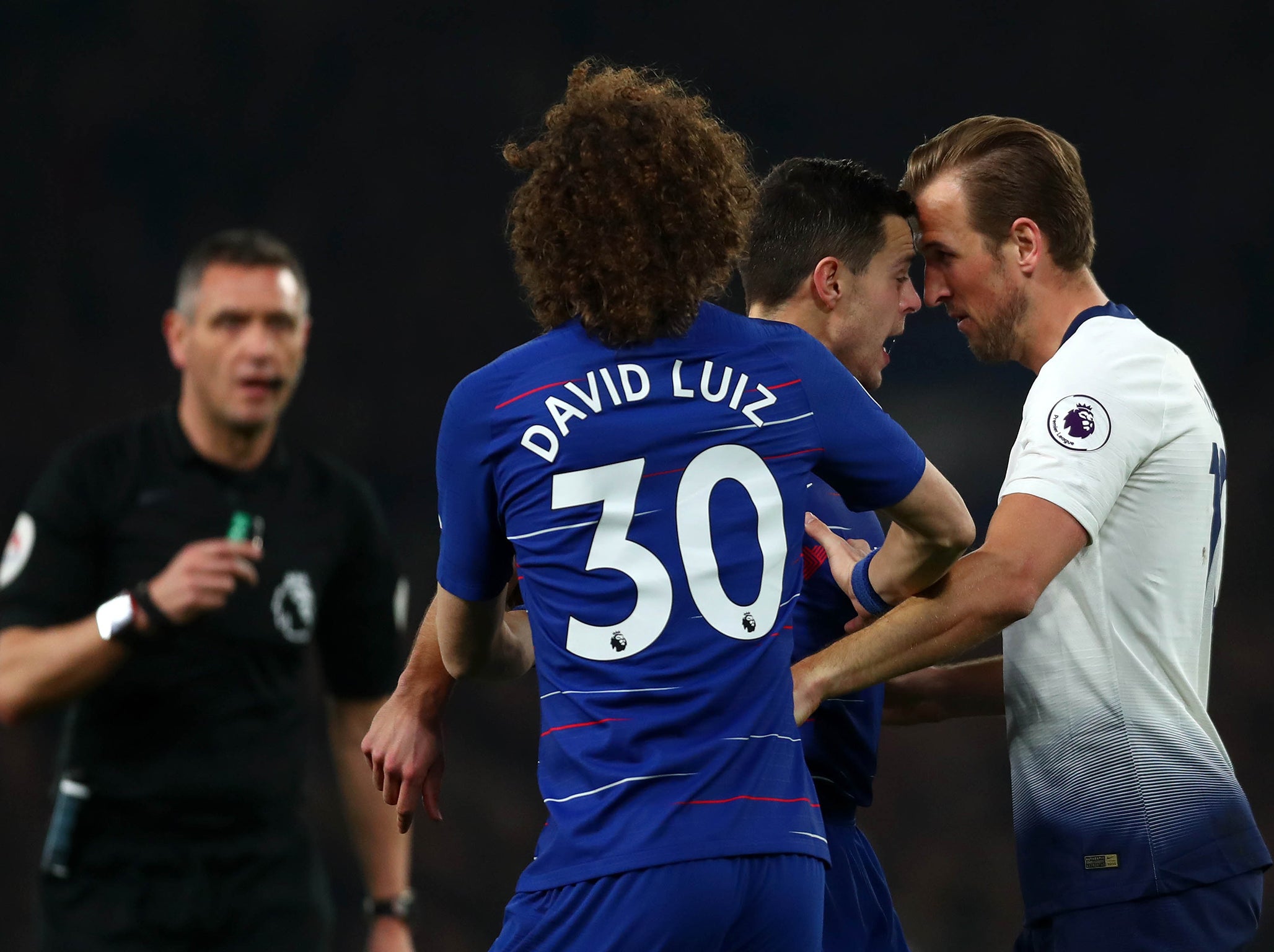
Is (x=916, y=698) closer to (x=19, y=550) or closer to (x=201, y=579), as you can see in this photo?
(x=201, y=579)

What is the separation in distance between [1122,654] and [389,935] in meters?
2.30

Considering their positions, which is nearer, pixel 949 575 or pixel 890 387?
pixel 949 575

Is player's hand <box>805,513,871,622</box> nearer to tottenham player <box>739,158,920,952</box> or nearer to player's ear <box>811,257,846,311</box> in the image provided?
tottenham player <box>739,158,920,952</box>

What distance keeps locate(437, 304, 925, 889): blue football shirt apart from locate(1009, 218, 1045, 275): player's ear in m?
0.92

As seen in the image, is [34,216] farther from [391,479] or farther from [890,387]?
[890,387]

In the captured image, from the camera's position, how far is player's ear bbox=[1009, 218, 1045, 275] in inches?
100

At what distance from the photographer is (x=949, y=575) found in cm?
211

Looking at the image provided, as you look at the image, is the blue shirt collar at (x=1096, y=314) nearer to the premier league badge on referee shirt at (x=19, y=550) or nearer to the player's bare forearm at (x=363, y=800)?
the player's bare forearm at (x=363, y=800)

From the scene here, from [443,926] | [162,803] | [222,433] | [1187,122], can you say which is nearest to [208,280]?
[222,433]

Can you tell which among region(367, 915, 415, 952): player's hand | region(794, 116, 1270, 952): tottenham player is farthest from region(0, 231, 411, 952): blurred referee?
region(794, 116, 1270, 952): tottenham player

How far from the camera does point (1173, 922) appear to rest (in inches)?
83.5

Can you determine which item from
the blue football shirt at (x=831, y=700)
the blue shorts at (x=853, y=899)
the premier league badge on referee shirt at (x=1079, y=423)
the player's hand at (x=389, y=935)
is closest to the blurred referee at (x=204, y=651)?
the player's hand at (x=389, y=935)

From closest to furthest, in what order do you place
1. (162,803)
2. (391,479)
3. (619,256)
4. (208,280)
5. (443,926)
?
A: (619,256) < (162,803) < (208,280) < (443,926) < (391,479)

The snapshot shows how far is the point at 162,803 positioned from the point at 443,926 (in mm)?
3771
